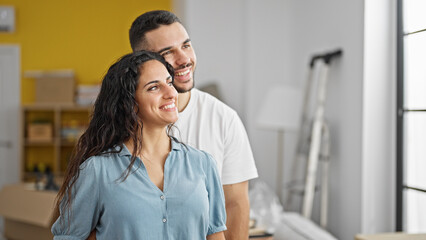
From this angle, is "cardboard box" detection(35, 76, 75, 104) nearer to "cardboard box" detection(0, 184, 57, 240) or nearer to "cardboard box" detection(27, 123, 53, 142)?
"cardboard box" detection(27, 123, 53, 142)

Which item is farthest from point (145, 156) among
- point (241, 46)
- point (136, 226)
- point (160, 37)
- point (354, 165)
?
point (241, 46)

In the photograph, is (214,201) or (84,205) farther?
(214,201)

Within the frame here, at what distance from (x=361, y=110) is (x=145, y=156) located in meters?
2.37

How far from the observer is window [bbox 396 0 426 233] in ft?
10.2

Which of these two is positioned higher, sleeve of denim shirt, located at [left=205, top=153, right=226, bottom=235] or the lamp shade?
the lamp shade

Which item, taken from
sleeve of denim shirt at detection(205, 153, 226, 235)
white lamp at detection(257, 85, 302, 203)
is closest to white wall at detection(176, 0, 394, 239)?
white lamp at detection(257, 85, 302, 203)

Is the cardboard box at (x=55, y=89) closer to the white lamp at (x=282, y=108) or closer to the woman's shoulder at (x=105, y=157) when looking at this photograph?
the white lamp at (x=282, y=108)

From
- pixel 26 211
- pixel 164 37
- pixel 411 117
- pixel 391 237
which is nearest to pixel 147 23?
pixel 164 37

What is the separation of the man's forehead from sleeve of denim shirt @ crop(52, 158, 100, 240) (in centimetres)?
51

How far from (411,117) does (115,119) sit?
7.64 ft

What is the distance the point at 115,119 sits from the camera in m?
1.42

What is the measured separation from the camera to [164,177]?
4.58ft

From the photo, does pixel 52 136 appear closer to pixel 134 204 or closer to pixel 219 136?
pixel 219 136

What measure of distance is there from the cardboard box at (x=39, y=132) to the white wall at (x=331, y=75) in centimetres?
215
